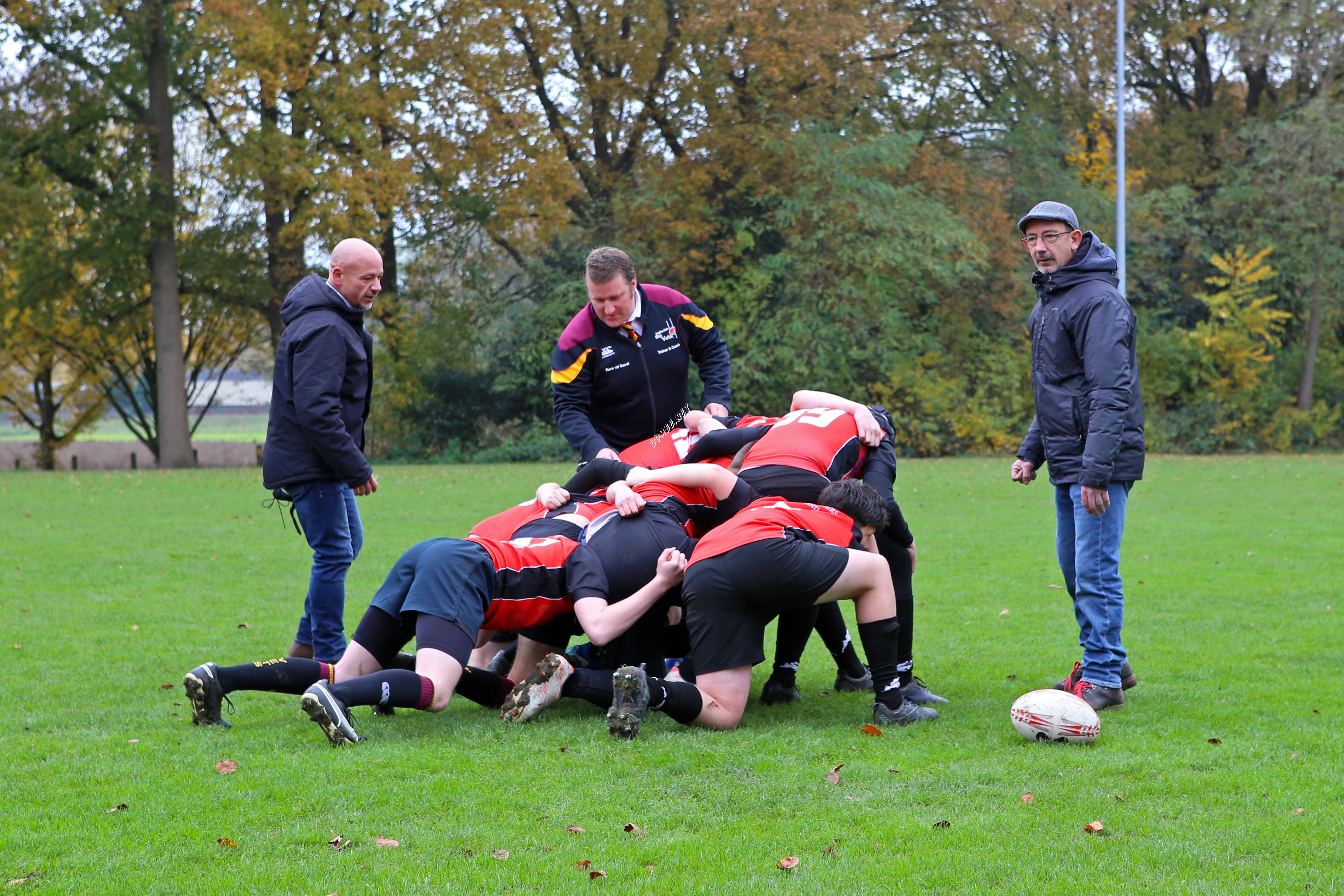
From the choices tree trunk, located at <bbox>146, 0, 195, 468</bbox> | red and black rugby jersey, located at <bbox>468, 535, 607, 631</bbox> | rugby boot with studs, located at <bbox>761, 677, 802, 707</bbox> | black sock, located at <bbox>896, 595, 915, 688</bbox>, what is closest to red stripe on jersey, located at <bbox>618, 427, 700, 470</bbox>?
red and black rugby jersey, located at <bbox>468, 535, 607, 631</bbox>

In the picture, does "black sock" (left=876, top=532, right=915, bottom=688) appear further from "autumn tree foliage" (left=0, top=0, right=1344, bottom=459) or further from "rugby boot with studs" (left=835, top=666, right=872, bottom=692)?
"autumn tree foliage" (left=0, top=0, right=1344, bottom=459)

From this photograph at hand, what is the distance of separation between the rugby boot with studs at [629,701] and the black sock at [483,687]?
0.72m

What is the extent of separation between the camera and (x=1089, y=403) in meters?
5.51

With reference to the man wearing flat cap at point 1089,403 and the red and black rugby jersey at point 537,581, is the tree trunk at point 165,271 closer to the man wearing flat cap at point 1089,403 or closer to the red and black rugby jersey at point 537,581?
the red and black rugby jersey at point 537,581

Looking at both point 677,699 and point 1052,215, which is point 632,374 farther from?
point 1052,215

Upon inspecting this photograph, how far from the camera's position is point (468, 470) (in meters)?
24.4

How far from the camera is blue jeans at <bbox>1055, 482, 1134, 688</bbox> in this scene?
18.3 feet

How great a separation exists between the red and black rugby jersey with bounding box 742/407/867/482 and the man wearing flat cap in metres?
0.94

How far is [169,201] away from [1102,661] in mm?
25158

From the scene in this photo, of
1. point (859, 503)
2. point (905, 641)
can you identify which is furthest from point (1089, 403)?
point (905, 641)

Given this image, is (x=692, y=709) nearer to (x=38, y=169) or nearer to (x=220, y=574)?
(x=220, y=574)

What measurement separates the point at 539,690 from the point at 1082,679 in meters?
2.56

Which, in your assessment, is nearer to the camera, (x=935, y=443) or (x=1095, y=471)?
(x=1095, y=471)

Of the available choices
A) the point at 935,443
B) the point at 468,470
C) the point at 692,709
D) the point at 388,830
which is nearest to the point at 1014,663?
the point at 692,709
